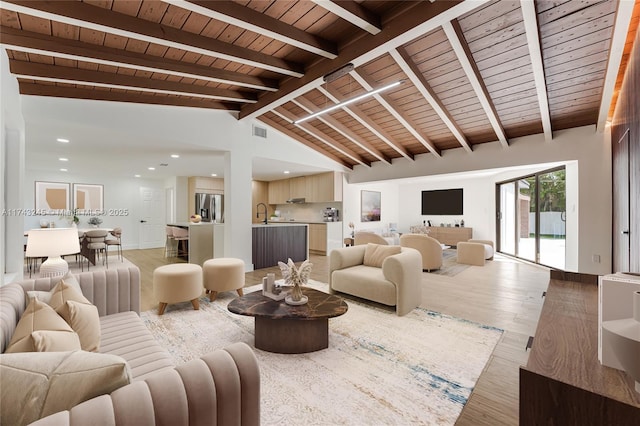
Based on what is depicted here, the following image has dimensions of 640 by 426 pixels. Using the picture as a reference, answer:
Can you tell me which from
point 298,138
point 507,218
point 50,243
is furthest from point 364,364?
point 507,218

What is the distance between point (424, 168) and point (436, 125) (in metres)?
1.41

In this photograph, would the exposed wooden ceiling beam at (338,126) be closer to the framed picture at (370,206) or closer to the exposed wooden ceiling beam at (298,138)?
the exposed wooden ceiling beam at (298,138)

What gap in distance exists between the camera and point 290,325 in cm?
236

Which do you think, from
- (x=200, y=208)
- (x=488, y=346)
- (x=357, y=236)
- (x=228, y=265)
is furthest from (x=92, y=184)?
(x=488, y=346)

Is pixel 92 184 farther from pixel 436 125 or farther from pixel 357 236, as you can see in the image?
pixel 436 125

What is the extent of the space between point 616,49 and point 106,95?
626 centimetres

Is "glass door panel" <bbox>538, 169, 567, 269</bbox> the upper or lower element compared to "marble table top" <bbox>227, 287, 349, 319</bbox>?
upper

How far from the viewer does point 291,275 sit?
8.09ft

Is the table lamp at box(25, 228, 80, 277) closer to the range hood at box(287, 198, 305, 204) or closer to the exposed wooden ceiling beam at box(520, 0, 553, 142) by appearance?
the exposed wooden ceiling beam at box(520, 0, 553, 142)

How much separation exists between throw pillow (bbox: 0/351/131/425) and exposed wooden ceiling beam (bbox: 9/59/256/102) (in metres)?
3.87

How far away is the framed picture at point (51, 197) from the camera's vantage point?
23.7 ft

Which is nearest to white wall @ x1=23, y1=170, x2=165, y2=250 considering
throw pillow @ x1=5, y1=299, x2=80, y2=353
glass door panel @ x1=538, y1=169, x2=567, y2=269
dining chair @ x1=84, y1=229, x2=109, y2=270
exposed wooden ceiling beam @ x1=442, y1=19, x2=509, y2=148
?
dining chair @ x1=84, y1=229, x2=109, y2=270

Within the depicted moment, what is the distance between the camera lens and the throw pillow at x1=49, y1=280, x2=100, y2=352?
1486 millimetres

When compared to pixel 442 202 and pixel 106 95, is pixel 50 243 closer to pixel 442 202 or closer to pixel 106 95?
pixel 106 95
